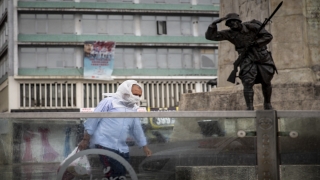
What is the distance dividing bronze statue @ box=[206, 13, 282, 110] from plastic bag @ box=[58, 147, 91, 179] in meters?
5.27

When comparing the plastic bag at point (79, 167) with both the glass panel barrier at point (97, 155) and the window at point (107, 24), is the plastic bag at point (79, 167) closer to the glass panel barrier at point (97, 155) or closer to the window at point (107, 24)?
the glass panel barrier at point (97, 155)

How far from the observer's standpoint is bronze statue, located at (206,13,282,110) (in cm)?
1171

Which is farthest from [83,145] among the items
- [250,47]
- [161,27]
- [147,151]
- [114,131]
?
A: [161,27]

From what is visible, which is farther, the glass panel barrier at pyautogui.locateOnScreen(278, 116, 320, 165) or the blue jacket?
the glass panel barrier at pyautogui.locateOnScreen(278, 116, 320, 165)

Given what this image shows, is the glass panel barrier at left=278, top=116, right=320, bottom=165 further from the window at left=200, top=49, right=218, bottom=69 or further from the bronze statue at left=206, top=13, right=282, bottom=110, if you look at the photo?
the window at left=200, top=49, right=218, bottom=69

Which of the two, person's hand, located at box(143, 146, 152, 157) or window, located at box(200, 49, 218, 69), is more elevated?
window, located at box(200, 49, 218, 69)

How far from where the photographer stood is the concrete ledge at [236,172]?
7.10 m

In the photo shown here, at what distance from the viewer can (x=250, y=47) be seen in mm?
11828

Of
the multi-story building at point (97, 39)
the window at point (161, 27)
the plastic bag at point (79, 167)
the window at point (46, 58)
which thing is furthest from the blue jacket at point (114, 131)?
the window at point (161, 27)

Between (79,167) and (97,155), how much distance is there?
238mm

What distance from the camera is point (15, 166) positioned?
695cm

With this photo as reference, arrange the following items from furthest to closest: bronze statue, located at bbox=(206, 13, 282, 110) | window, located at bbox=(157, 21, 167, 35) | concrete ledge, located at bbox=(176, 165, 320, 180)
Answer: window, located at bbox=(157, 21, 167, 35) → bronze statue, located at bbox=(206, 13, 282, 110) → concrete ledge, located at bbox=(176, 165, 320, 180)

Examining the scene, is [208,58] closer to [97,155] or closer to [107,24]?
[107,24]

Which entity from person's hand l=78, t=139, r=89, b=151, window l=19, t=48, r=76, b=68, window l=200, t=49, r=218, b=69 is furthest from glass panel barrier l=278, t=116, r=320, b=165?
window l=200, t=49, r=218, b=69
